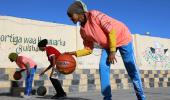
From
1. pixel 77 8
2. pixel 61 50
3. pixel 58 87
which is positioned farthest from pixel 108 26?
pixel 61 50

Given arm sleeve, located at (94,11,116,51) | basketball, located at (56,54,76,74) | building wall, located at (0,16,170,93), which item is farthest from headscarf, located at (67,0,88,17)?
building wall, located at (0,16,170,93)

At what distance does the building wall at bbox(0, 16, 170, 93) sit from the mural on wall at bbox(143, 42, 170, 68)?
0.14 ft

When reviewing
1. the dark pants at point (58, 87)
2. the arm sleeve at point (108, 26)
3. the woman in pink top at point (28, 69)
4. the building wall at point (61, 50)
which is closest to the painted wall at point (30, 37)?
the building wall at point (61, 50)

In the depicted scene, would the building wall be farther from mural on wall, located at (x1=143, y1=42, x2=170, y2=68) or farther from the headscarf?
the headscarf

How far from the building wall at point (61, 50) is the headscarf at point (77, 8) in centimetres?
599

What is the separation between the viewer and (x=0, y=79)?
10125mm

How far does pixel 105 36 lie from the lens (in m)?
4.62

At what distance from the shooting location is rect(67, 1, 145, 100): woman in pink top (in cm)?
452

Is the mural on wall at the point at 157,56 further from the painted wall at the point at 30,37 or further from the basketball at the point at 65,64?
the basketball at the point at 65,64

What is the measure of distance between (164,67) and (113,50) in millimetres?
12585

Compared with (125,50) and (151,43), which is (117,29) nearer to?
(125,50)

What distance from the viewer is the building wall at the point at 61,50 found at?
10828mm

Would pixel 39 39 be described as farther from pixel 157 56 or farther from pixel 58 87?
pixel 157 56

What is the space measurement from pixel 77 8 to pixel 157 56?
485 inches
